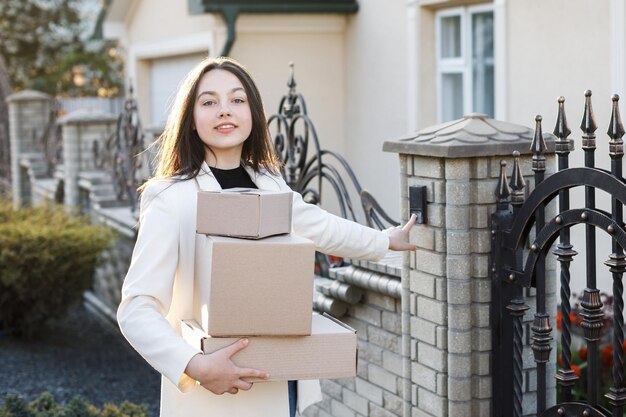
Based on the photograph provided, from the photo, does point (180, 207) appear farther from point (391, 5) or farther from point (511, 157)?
point (391, 5)

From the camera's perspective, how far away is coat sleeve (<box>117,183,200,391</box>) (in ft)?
9.35

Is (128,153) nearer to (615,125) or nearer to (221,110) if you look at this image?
(221,110)


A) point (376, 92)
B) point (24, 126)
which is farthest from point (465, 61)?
point (24, 126)

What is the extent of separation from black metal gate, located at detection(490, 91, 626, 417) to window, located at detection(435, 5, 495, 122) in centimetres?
526

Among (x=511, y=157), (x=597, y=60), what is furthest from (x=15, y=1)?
(x=511, y=157)

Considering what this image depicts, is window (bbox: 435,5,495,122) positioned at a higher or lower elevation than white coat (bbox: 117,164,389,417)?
higher

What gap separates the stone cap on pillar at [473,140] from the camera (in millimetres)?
3688

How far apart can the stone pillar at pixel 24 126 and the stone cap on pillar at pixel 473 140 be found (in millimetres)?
10079

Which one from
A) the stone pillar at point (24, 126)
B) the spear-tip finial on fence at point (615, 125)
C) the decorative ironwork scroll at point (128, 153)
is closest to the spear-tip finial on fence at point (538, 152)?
the spear-tip finial on fence at point (615, 125)

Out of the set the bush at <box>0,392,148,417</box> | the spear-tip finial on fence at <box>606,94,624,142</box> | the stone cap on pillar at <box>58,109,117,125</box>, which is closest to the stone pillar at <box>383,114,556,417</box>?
the spear-tip finial on fence at <box>606,94,624,142</box>

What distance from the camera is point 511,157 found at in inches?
149

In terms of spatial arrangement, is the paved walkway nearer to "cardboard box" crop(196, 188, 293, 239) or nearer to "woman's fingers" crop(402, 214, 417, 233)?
"woman's fingers" crop(402, 214, 417, 233)

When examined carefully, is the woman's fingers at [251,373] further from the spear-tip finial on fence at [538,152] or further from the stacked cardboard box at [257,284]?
the spear-tip finial on fence at [538,152]

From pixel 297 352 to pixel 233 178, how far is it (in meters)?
0.65
